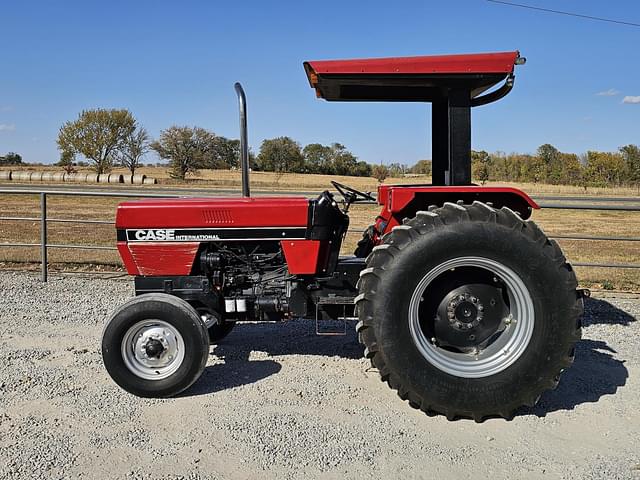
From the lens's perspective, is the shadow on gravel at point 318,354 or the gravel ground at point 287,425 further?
the shadow on gravel at point 318,354

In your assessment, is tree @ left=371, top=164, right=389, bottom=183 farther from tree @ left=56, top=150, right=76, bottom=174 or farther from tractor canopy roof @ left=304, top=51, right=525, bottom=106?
tree @ left=56, top=150, right=76, bottom=174

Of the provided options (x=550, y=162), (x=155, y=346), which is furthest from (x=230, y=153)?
(x=550, y=162)

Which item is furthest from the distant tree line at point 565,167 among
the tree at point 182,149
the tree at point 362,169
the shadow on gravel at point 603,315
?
the shadow on gravel at point 603,315

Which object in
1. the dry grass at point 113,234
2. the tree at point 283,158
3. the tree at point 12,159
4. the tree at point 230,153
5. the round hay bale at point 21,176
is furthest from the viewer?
the tree at point 12,159

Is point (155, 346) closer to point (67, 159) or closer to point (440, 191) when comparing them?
point (440, 191)

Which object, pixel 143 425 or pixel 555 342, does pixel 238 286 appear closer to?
pixel 143 425

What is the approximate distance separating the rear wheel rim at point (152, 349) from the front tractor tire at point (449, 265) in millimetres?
1224

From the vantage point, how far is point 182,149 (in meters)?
39.9

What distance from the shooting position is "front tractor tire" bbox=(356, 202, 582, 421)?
136 inches

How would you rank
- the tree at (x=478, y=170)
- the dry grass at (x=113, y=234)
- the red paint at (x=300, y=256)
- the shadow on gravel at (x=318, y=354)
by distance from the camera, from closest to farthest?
1. the shadow on gravel at (x=318, y=354)
2. the red paint at (x=300, y=256)
3. the dry grass at (x=113, y=234)
4. the tree at (x=478, y=170)

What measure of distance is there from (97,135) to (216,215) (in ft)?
173

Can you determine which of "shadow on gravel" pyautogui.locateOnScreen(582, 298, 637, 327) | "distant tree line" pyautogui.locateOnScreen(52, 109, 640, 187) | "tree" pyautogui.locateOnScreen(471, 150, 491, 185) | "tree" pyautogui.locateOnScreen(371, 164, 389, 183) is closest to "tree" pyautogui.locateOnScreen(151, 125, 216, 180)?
"distant tree line" pyautogui.locateOnScreen(52, 109, 640, 187)

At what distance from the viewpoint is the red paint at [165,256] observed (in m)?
4.14

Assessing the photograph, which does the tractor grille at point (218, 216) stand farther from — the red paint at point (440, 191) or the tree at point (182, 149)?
the tree at point (182, 149)
